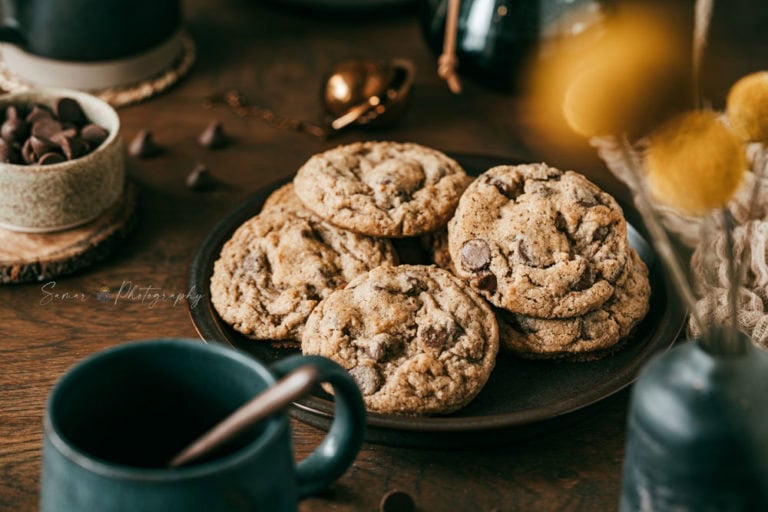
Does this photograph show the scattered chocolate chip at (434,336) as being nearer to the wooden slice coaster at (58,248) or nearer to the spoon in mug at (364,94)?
the wooden slice coaster at (58,248)

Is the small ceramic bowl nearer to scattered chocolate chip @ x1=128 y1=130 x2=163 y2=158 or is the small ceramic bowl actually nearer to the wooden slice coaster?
the wooden slice coaster

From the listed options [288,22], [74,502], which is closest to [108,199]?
[74,502]

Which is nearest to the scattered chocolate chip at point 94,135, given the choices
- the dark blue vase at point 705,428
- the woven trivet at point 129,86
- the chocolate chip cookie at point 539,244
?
the woven trivet at point 129,86

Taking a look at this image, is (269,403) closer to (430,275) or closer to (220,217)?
(430,275)

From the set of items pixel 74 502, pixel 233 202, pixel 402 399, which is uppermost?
pixel 74 502

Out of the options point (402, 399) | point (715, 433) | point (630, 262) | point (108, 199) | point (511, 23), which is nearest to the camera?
point (715, 433)

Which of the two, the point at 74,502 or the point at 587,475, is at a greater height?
the point at 74,502

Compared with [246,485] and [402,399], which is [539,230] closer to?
[402,399]

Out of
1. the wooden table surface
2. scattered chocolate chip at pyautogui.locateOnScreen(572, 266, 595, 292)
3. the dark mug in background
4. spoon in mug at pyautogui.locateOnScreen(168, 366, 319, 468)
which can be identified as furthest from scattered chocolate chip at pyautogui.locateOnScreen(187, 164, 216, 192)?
Answer: spoon in mug at pyautogui.locateOnScreen(168, 366, 319, 468)
